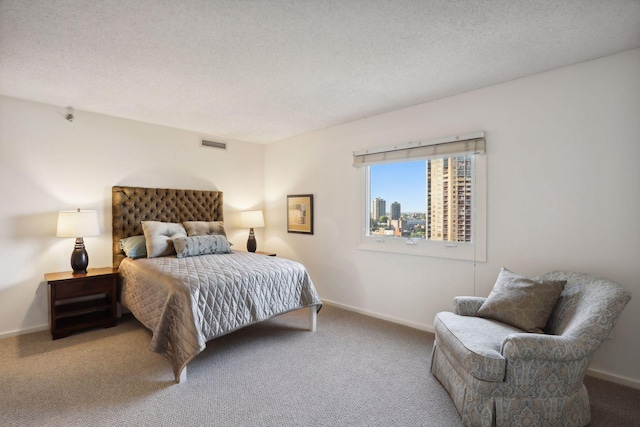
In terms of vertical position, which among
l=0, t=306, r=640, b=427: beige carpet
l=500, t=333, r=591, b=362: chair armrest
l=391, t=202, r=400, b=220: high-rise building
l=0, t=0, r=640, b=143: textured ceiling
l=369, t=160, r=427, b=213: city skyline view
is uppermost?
l=0, t=0, r=640, b=143: textured ceiling

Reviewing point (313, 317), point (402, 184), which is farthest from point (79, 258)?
point (402, 184)

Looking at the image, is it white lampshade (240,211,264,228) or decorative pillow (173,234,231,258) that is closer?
decorative pillow (173,234,231,258)

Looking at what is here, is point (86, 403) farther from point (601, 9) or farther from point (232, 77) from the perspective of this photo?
point (601, 9)

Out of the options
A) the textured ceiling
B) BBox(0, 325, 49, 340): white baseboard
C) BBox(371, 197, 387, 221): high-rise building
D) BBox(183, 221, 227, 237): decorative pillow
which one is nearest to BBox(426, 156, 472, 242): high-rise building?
BBox(371, 197, 387, 221): high-rise building

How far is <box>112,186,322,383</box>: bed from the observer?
2.46 metres

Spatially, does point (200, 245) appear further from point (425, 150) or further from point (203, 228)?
point (425, 150)

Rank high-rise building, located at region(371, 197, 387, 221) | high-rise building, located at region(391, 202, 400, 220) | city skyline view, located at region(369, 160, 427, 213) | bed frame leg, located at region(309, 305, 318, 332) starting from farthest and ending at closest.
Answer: high-rise building, located at region(371, 197, 387, 221) < high-rise building, located at region(391, 202, 400, 220) < city skyline view, located at region(369, 160, 427, 213) < bed frame leg, located at region(309, 305, 318, 332)

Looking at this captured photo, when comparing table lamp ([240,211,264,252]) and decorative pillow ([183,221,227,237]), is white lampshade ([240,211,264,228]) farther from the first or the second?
decorative pillow ([183,221,227,237])

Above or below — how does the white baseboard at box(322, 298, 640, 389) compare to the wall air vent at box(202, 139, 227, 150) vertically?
below

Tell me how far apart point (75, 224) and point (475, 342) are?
3.86m

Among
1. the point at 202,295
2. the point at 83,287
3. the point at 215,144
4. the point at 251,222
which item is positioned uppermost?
the point at 215,144

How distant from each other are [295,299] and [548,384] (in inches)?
84.3

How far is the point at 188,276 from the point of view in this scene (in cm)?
269

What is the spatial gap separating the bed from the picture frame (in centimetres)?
108
